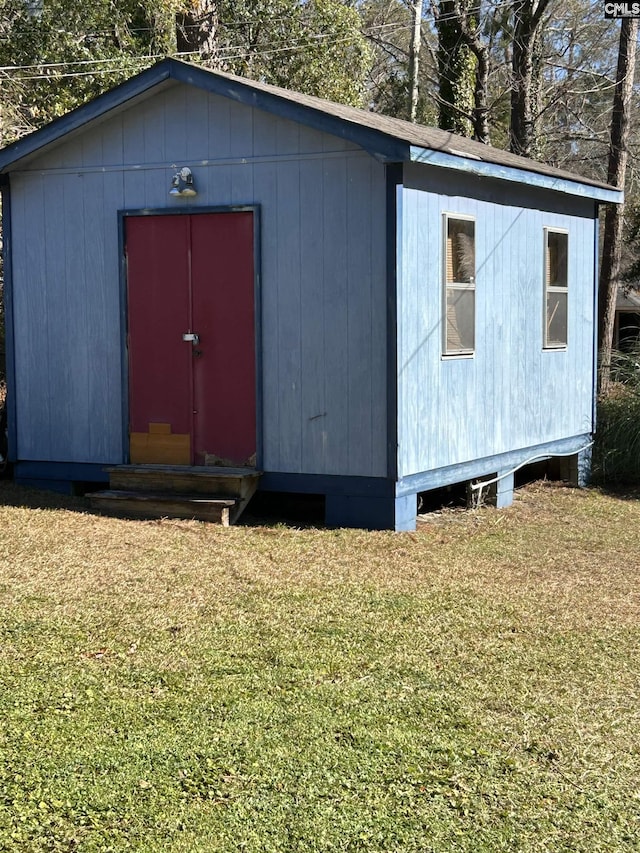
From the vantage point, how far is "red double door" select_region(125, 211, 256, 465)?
30.6 ft

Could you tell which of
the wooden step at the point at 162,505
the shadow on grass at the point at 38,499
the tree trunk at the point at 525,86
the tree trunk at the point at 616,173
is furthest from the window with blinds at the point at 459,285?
the tree trunk at the point at 525,86

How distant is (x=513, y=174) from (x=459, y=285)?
1185 mm

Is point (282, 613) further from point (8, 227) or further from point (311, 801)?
point (8, 227)

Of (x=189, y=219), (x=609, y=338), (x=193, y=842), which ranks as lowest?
(x=193, y=842)

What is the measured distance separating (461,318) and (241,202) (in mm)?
2158

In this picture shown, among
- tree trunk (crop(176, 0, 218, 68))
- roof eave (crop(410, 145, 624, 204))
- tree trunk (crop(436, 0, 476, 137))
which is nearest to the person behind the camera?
roof eave (crop(410, 145, 624, 204))

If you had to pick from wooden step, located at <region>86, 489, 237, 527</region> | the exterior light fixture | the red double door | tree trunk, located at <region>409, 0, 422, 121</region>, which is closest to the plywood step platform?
wooden step, located at <region>86, 489, 237, 527</region>

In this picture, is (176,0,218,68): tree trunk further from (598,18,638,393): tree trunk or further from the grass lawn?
the grass lawn

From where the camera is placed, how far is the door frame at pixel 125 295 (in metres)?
9.18

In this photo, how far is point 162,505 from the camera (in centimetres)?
915

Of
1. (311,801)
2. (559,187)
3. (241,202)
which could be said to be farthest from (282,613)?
(559,187)

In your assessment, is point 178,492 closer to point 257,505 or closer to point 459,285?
point 257,505

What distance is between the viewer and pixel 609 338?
1630 cm

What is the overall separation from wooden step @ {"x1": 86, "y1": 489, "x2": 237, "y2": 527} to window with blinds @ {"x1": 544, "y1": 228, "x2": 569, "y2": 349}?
4199mm
